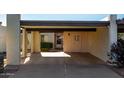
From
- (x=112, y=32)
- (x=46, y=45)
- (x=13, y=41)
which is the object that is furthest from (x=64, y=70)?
(x=46, y=45)

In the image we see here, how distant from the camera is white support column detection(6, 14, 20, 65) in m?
17.9

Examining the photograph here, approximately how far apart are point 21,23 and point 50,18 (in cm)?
201

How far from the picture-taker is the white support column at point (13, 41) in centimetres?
1789

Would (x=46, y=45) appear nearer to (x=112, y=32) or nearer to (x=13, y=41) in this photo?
(x=13, y=41)

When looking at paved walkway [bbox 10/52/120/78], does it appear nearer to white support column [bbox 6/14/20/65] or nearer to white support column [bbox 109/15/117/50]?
white support column [bbox 6/14/20/65]

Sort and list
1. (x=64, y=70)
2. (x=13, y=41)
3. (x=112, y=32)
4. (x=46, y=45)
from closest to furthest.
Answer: (x=64, y=70) < (x=13, y=41) < (x=112, y=32) < (x=46, y=45)

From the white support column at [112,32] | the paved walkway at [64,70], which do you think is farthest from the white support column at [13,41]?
the white support column at [112,32]

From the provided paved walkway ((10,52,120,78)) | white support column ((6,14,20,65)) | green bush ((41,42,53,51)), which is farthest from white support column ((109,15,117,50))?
green bush ((41,42,53,51))

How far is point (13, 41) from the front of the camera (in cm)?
1808

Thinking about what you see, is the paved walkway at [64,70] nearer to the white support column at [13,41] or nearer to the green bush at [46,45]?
the white support column at [13,41]
